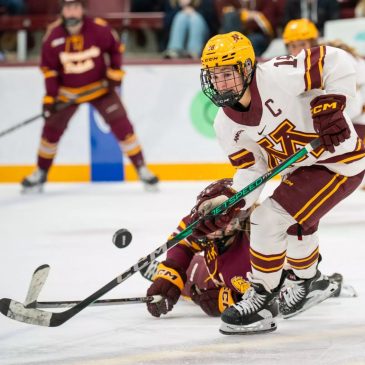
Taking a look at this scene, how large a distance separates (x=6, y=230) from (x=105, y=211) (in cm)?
80

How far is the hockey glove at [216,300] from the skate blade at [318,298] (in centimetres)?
19

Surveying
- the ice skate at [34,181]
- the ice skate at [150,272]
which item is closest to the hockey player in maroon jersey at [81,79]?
the ice skate at [34,181]

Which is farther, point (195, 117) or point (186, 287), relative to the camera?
point (195, 117)

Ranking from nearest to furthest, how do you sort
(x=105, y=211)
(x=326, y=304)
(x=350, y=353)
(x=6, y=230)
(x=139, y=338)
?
(x=350, y=353), (x=139, y=338), (x=326, y=304), (x=6, y=230), (x=105, y=211)

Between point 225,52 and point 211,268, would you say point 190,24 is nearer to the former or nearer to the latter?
point 211,268

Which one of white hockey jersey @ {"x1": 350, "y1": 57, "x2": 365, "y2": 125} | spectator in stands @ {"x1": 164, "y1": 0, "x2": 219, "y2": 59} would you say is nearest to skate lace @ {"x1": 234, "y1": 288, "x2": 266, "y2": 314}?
white hockey jersey @ {"x1": 350, "y1": 57, "x2": 365, "y2": 125}

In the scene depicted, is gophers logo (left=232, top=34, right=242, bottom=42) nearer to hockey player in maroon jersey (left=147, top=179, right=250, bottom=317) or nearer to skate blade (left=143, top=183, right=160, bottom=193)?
hockey player in maroon jersey (left=147, top=179, right=250, bottom=317)

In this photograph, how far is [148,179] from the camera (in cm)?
644

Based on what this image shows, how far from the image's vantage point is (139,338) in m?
2.91

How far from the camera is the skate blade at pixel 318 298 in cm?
315

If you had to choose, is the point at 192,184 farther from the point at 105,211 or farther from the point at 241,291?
the point at 241,291

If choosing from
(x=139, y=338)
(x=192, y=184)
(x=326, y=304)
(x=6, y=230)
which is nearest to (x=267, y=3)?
(x=192, y=184)

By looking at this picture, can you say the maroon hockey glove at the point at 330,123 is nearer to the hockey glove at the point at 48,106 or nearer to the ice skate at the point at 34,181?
the hockey glove at the point at 48,106

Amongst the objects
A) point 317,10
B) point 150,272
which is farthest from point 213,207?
point 317,10
